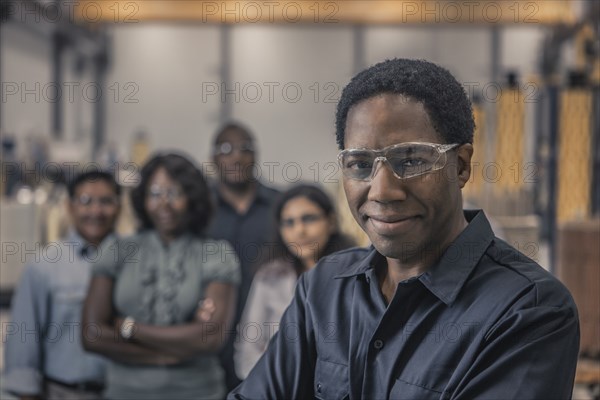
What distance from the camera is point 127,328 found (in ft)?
8.87

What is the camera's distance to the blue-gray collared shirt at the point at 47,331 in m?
2.82

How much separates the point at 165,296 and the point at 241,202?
3.47ft

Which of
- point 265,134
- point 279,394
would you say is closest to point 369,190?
point 279,394

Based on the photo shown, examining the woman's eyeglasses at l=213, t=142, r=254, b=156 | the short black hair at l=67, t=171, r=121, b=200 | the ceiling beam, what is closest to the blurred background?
the ceiling beam

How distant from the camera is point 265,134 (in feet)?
46.4

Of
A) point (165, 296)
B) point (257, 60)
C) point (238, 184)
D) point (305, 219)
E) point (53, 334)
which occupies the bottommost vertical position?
point (53, 334)

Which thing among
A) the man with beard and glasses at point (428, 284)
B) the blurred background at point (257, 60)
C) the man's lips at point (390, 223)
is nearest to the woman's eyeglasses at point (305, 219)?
the man with beard and glasses at point (428, 284)

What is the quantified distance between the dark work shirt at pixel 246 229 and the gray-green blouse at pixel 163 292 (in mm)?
501

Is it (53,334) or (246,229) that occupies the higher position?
(246,229)

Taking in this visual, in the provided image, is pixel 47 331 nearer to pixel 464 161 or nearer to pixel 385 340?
pixel 385 340

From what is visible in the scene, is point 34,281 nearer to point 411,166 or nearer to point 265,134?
point 411,166

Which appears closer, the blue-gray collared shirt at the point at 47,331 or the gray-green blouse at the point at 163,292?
the gray-green blouse at the point at 163,292

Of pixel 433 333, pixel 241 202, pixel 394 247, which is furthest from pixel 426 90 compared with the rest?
pixel 241 202

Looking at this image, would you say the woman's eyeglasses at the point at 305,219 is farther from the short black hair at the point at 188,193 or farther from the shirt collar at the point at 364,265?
the shirt collar at the point at 364,265
